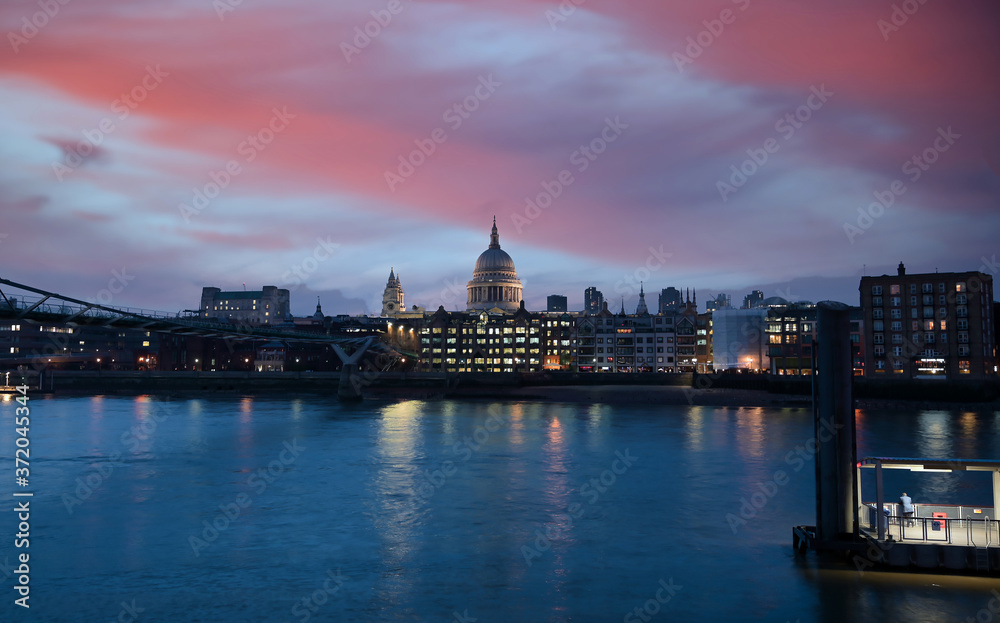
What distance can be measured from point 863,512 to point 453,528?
13.4 metres

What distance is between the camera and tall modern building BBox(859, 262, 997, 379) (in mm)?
97875

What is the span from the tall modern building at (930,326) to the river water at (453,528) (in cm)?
4380

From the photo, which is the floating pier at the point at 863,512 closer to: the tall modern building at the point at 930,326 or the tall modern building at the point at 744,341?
the tall modern building at the point at 930,326

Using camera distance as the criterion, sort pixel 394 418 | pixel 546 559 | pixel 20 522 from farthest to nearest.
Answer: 1. pixel 394 418
2. pixel 20 522
3. pixel 546 559

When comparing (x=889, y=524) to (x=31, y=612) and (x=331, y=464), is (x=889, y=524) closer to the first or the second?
(x=31, y=612)

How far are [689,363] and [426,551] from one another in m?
131

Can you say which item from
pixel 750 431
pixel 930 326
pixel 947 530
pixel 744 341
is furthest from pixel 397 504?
pixel 744 341

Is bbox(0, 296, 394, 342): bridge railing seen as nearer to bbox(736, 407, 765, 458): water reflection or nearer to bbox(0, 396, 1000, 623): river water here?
bbox(0, 396, 1000, 623): river water

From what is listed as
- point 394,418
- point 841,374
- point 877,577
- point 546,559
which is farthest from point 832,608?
point 394,418

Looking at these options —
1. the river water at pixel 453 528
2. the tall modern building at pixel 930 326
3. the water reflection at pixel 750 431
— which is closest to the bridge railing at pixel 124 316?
the river water at pixel 453 528

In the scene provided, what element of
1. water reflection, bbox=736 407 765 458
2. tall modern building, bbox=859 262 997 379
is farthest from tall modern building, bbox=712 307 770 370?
water reflection, bbox=736 407 765 458

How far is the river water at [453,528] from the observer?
19.1 metres

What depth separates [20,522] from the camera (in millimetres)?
28469

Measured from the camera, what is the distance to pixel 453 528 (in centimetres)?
2745
